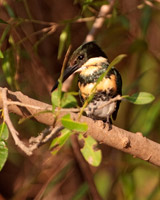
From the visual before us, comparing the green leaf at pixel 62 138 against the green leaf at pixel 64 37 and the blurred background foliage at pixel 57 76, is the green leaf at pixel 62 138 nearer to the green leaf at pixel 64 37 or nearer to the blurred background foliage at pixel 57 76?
the green leaf at pixel 64 37

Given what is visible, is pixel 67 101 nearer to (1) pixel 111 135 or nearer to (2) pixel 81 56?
(1) pixel 111 135

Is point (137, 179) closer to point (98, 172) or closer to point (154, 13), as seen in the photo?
point (98, 172)

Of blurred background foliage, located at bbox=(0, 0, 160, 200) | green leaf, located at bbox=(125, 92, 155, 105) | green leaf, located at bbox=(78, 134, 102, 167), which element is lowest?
blurred background foliage, located at bbox=(0, 0, 160, 200)

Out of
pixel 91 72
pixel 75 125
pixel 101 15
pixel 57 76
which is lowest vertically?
pixel 57 76

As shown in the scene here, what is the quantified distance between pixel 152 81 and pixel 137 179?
531 mm

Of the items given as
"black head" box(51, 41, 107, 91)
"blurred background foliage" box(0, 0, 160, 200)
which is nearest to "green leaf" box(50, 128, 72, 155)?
"black head" box(51, 41, 107, 91)

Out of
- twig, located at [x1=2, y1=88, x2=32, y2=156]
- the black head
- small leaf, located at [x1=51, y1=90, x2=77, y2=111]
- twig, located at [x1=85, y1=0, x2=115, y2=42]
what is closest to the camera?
twig, located at [x1=2, y1=88, x2=32, y2=156]

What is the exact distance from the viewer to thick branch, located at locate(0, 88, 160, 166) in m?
1.19

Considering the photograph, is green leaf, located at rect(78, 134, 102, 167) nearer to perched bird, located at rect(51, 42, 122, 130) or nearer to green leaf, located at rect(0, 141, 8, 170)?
green leaf, located at rect(0, 141, 8, 170)

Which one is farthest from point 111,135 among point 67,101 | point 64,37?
point 64,37

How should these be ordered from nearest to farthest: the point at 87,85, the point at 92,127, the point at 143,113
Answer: the point at 92,127
the point at 87,85
the point at 143,113

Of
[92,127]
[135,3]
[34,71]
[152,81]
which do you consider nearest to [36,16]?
[34,71]

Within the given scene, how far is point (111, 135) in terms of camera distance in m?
1.33

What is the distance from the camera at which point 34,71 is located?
2525 millimetres
